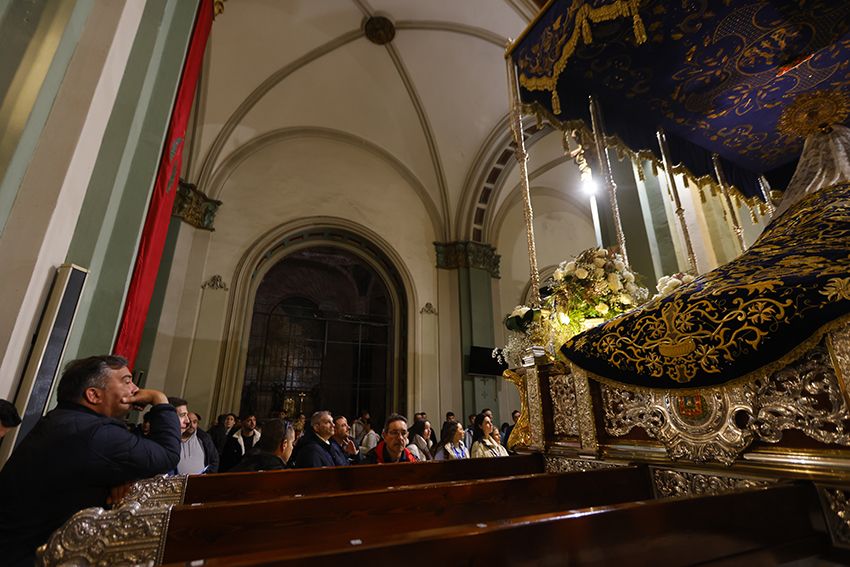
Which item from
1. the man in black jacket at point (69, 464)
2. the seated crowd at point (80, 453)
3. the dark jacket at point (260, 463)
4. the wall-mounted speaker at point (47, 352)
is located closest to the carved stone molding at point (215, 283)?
the dark jacket at point (260, 463)

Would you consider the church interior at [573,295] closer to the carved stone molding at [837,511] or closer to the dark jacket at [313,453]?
the carved stone molding at [837,511]

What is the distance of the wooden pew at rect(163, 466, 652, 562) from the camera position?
89 centimetres

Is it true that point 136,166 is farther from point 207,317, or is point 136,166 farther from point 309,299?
point 309,299

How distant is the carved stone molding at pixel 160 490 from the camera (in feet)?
4.38

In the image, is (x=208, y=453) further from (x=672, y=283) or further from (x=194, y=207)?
(x=194, y=207)

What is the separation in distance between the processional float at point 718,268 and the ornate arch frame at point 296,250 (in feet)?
18.7

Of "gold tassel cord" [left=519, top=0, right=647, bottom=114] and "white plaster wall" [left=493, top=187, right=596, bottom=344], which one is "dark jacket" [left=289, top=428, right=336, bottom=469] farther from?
"white plaster wall" [left=493, top=187, right=596, bottom=344]

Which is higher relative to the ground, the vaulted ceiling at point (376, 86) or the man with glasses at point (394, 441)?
the vaulted ceiling at point (376, 86)

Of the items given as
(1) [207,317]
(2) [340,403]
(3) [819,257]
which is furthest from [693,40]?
(2) [340,403]

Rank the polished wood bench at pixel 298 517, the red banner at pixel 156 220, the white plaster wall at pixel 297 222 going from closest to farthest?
the polished wood bench at pixel 298 517
the red banner at pixel 156 220
the white plaster wall at pixel 297 222

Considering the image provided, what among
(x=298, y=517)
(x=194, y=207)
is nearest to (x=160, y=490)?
(x=298, y=517)

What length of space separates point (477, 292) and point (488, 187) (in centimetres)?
253

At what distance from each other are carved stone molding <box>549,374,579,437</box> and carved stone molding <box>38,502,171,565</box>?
6.19ft

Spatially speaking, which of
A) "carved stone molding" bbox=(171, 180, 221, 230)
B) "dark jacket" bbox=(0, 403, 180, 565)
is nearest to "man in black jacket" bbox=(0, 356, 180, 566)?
"dark jacket" bbox=(0, 403, 180, 565)
